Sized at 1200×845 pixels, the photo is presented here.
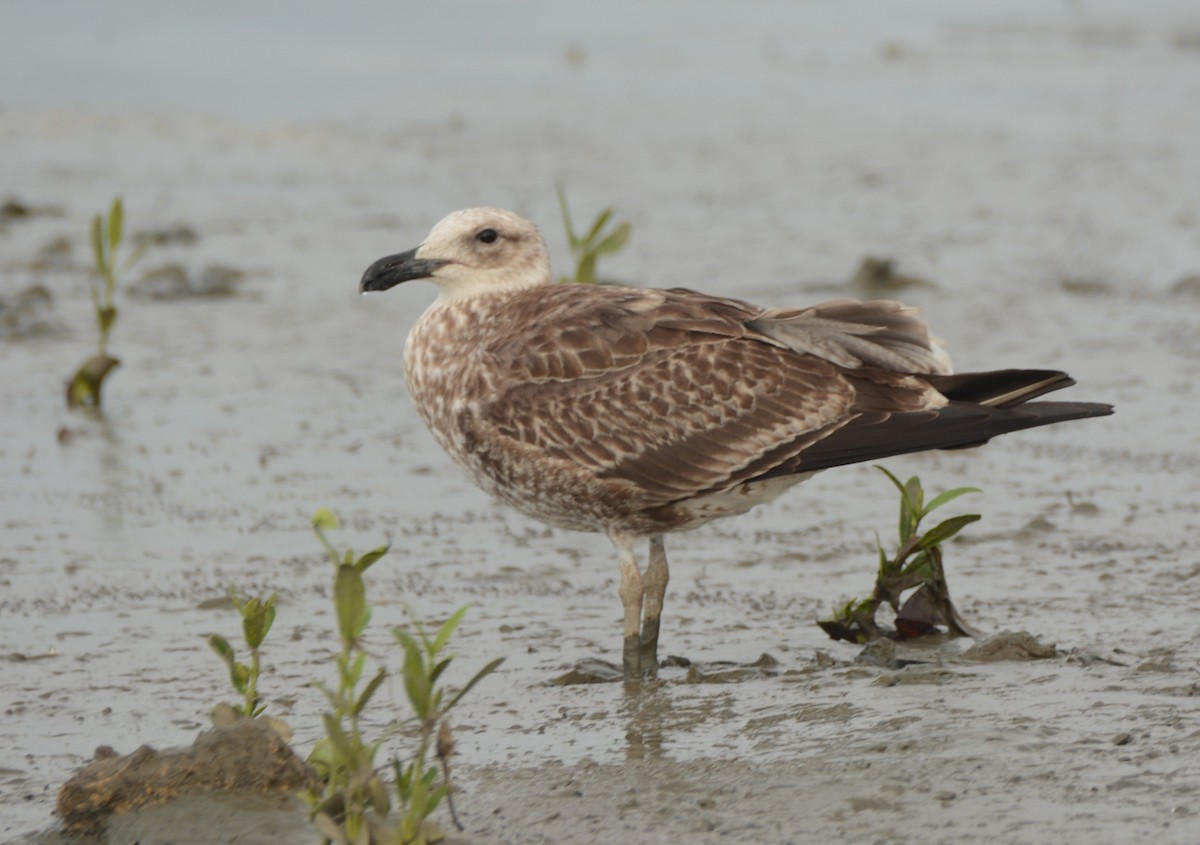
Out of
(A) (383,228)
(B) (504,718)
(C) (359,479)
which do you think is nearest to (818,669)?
(B) (504,718)

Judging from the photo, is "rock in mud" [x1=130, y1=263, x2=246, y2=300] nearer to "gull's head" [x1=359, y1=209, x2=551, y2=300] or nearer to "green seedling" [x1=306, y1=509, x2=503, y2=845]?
"gull's head" [x1=359, y1=209, x2=551, y2=300]

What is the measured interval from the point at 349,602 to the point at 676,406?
2.15 m

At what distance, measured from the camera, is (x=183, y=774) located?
15.4 ft

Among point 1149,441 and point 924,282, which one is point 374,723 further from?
point 924,282

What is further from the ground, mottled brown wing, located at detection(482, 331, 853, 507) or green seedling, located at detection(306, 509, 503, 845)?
mottled brown wing, located at detection(482, 331, 853, 507)

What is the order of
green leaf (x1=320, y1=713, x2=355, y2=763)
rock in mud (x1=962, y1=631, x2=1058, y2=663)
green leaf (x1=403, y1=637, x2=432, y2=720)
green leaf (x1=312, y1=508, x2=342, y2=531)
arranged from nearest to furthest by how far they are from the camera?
green leaf (x1=320, y1=713, x2=355, y2=763)
green leaf (x1=403, y1=637, x2=432, y2=720)
green leaf (x1=312, y1=508, x2=342, y2=531)
rock in mud (x1=962, y1=631, x2=1058, y2=663)

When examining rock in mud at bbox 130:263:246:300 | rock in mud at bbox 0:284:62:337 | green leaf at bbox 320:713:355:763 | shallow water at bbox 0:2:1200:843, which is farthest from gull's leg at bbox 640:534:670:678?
rock in mud at bbox 130:263:246:300

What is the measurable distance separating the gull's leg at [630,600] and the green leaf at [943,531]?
981mm

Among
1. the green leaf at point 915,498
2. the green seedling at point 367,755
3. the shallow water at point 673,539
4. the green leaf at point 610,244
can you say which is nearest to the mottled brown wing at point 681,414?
the green leaf at point 915,498

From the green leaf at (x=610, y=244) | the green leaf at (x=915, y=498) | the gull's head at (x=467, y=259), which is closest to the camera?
the green leaf at (x=915, y=498)

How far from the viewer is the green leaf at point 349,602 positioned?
166 inches

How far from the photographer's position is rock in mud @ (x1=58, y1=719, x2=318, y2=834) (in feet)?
15.2

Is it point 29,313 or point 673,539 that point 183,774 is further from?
point 29,313

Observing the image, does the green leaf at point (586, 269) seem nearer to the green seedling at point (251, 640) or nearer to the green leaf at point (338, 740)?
the green seedling at point (251, 640)
